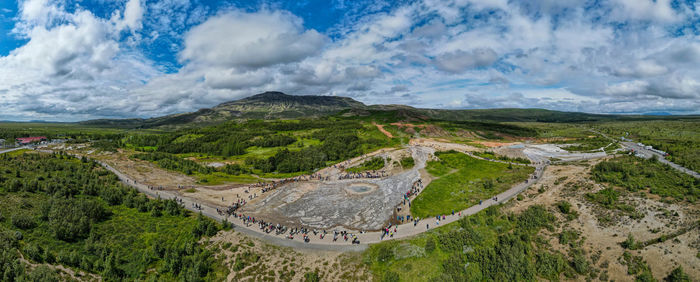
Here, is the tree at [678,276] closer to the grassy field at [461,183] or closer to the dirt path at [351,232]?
the dirt path at [351,232]

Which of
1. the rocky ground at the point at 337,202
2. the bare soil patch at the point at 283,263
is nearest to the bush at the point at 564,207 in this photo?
the rocky ground at the point at 337,202

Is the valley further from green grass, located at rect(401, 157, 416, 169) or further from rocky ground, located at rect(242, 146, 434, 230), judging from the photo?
green grass, located at rect(401, 157, 416, 169)

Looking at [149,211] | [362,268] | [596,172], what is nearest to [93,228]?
[149,211]

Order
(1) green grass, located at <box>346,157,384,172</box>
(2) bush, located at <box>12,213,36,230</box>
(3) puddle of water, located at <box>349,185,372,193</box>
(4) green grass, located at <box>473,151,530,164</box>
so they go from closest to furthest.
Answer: (2) bush, located at <box>12,213,36,230</box> < (3) puddle of water, located at <box>349,185,372,193</box> < (4) green grass, located at <box>473,151,530,164</box> < (1) green grass, located at <box>346,157,384,172</box>

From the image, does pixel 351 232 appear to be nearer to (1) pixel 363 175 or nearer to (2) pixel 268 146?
(1) pixel 363 175

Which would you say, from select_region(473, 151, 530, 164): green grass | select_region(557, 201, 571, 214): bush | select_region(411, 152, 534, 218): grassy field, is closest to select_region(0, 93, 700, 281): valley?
select_region(557, 201, 571, 214): bush

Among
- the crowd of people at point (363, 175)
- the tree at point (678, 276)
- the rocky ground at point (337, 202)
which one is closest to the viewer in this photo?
the tree at point (678, 276)
